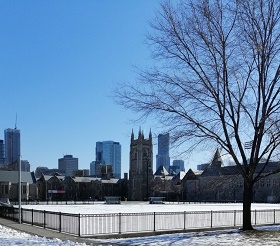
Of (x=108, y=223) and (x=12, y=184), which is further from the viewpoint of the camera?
(x=12, y=184)

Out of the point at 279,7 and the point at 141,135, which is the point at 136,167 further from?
the point at 279,7

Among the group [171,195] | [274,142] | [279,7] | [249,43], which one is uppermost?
[279,7]

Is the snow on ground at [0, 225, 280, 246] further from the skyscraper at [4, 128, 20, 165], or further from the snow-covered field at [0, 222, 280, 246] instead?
the skyscraper at [4, 128, 20, 165]

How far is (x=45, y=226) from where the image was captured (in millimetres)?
24500

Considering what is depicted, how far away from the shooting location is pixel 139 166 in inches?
6211

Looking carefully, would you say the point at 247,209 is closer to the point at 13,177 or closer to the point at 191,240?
the point at 191,240

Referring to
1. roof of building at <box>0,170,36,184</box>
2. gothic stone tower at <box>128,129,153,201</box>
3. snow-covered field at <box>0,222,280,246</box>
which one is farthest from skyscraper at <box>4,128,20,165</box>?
gothic stone tower at <box>128,129,153,201</box>

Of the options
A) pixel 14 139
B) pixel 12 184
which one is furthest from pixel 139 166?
pixel 14 139

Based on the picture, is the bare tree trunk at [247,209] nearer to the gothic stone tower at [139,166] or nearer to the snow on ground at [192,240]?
the snow on ground at [192,240]

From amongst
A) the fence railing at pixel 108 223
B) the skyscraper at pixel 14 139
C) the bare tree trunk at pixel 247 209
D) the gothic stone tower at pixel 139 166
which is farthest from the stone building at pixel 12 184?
the bare tree trunk at pixel 247 209

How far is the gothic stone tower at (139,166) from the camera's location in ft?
507

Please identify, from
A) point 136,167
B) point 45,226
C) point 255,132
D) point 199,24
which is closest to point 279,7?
point 199,24

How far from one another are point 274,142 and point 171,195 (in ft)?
410

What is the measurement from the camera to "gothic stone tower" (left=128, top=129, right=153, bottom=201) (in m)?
154
